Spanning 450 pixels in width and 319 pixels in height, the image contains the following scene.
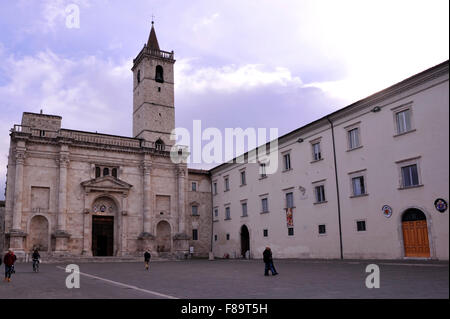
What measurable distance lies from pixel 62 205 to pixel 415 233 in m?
33.5

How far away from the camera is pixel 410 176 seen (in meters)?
26.1

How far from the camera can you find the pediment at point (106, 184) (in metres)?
44.7

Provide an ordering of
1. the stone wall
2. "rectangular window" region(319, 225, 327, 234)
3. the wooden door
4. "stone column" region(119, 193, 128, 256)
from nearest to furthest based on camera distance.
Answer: the wooden door < "rectangular window" region(319, 225, 327, 234) < "stone column" region(119, 193, 128, 256) < the stone wall

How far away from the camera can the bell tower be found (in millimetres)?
53781

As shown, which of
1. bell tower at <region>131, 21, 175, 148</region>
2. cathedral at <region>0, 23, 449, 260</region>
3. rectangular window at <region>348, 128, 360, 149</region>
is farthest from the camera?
bell tower at <region>131, 21, 175, 148</region>

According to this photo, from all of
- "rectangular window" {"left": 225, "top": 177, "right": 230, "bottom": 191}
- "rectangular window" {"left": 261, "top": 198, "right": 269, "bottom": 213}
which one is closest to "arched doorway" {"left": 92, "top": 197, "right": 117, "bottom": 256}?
"rectangular window" {"left": 225, "top": 177, "right": 230, "bottom": 191}

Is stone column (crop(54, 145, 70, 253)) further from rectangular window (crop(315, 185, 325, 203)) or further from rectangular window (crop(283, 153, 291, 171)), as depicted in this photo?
rectangular window (crop(315, 185, 325, 203))

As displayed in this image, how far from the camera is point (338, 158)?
3209 cm

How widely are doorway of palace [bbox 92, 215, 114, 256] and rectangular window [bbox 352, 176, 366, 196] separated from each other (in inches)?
1116
